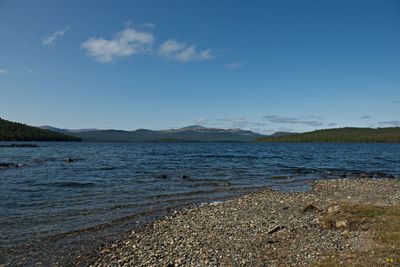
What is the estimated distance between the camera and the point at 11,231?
15070 millimetres

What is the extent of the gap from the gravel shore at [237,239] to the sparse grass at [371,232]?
0.75 feet

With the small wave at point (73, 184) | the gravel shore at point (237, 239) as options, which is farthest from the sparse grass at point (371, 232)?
the small wave at point (73, 184)

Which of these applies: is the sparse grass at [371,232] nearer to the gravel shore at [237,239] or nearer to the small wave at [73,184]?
the gravel shore at [237,239]

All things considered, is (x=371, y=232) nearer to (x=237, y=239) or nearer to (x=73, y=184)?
(x=237, y=239)

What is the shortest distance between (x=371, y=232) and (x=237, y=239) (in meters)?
5.06

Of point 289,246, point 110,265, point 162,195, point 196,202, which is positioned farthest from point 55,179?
point 289,246

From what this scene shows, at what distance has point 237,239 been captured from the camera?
42.1 ft

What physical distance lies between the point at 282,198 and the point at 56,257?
15.4m

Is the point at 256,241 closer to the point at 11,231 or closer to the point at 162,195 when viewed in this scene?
the point at 11,231

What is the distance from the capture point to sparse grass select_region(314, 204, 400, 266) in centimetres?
928

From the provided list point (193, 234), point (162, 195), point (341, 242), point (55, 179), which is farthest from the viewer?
point (55, 179)

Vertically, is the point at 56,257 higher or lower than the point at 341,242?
lower

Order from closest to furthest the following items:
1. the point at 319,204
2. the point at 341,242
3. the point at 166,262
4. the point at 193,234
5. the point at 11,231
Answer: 1. the point at 166,262
2. the point at 341,242
3. the point at 193,234
4. the point at 11,231
5. the point at 319,204

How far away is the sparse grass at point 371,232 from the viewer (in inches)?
365
